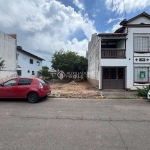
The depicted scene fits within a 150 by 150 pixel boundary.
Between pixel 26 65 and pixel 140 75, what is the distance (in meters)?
20.3

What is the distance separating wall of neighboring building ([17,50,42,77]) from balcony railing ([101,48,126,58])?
15.8 meters

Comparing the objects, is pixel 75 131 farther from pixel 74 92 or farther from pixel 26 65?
pixel 26 65

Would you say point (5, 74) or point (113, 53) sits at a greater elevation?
point (113, 53)

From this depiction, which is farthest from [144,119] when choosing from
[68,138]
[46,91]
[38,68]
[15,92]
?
[38,68]

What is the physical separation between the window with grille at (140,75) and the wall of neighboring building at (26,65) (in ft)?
61.7

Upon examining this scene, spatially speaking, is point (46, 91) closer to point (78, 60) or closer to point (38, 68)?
point (78, 60)

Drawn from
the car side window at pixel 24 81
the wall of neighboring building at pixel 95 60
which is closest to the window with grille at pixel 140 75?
the wall of neighboring building at pixel 95 60

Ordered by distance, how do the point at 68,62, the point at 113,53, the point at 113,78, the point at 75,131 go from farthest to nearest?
the point at 68,62 < the point at 113,78 < the point at 113,53 < the point at 75,131

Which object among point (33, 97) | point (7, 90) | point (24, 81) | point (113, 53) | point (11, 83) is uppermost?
point (113, 53)

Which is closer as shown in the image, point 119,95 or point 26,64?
point 119,95

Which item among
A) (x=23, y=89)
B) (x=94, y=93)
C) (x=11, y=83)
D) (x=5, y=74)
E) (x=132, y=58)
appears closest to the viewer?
(x=23, y=89)

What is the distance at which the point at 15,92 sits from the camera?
24.8 ft

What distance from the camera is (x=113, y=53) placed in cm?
1270

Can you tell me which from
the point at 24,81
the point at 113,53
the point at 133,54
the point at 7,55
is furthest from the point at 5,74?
the point at 133,54
